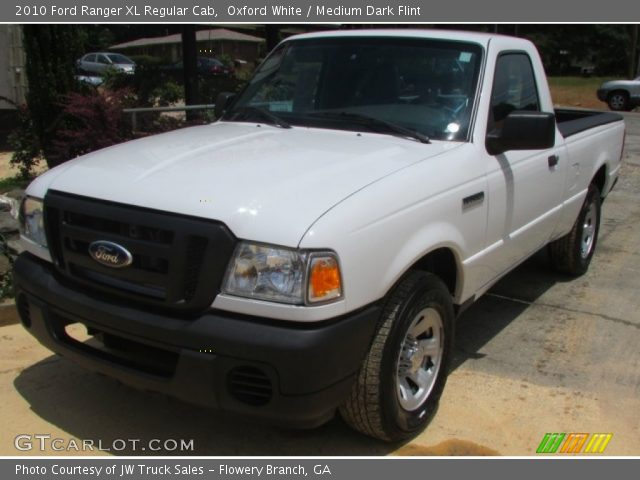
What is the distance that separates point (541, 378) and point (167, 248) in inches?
97.5

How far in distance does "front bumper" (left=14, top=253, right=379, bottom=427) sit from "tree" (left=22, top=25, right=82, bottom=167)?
4766 mm

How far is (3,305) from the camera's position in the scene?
4535 millimetres

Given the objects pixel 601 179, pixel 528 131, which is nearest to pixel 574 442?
pixel 528 131

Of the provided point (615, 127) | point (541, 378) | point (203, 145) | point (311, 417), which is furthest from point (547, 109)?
point (311, 417)

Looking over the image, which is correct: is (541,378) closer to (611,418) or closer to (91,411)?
(611,418)

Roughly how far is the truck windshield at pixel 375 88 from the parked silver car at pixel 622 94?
72.6ft

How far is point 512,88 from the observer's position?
4332 millimetres

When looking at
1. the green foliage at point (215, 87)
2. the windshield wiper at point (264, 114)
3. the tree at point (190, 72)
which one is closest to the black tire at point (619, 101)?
the green foliage at point (215, 87)

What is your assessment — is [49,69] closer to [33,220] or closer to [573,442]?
[33,220]

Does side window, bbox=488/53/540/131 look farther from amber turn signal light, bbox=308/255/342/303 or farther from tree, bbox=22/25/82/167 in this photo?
tree, bbox=22/25/82/167

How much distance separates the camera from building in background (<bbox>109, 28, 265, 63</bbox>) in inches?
1759

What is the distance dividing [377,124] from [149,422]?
1996 mm

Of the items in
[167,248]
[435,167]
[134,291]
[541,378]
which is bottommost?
[541,378]

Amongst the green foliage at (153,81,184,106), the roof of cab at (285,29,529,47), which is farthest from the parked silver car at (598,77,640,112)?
the roof of cab at (285,29,529,47)
